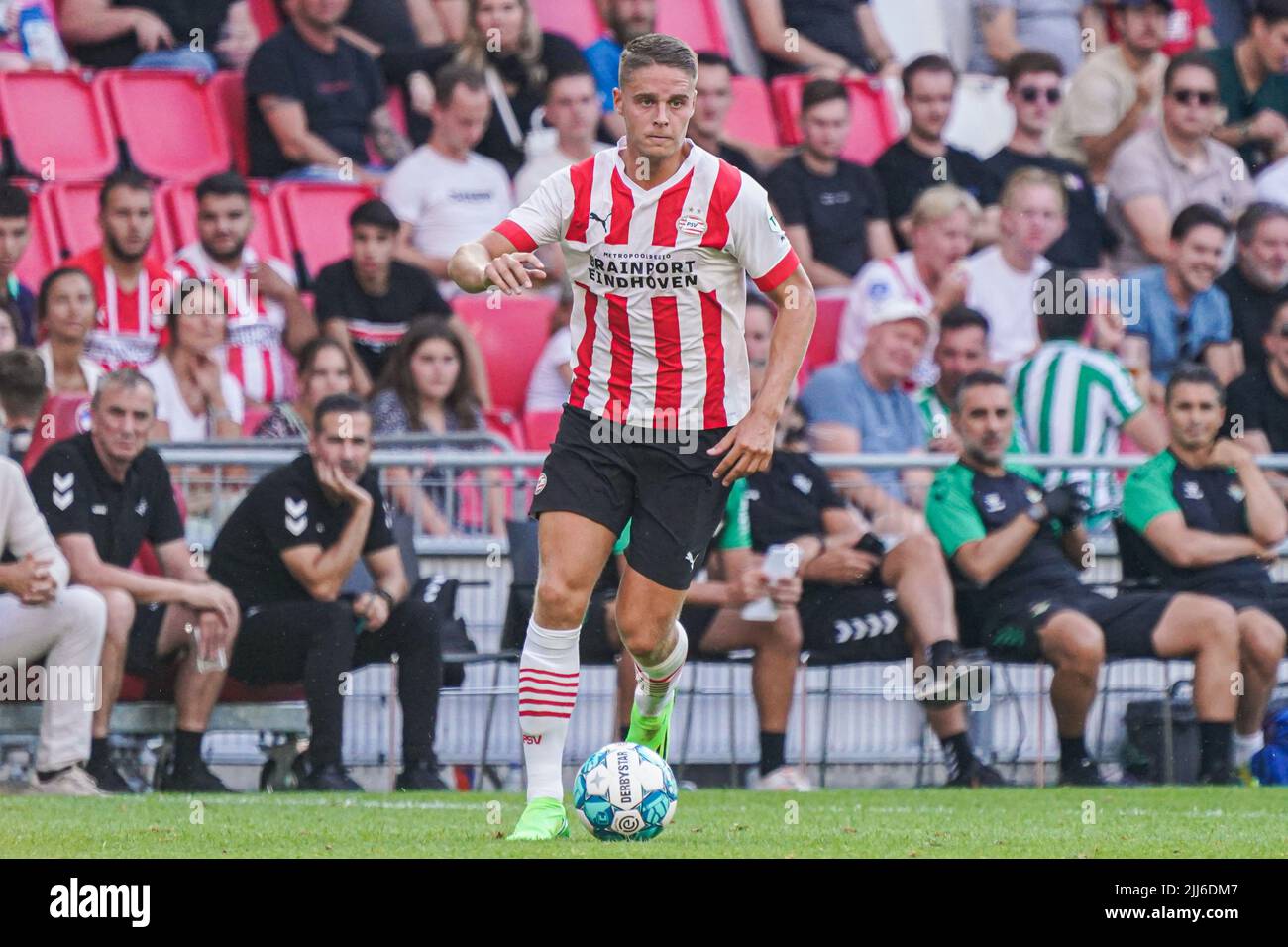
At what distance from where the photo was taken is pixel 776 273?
25.1 ft

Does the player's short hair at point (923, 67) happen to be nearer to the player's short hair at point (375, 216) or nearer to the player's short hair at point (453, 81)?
the player's short hair at point (453, 81)

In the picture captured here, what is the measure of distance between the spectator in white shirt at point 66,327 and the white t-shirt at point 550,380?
2672 millimetres

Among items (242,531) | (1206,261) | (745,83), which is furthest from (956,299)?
(242,531)

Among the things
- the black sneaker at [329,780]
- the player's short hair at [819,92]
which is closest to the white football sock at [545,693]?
the black sneaker at [329,780]

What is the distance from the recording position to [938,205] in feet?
47.2

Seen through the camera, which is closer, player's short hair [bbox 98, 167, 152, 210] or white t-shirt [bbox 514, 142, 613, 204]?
player's short hair [bbox 98, 167, 152, 210]

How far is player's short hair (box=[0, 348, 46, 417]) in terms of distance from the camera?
36.7 feet

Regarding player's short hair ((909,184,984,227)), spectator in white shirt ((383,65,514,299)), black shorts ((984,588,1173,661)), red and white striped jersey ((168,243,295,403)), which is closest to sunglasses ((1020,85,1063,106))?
player's short hair ((909,184,984,227))

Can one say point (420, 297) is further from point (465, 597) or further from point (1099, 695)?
point (1099, 695)

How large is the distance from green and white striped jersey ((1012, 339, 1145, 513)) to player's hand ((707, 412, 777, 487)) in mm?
5691

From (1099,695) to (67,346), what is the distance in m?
5.73

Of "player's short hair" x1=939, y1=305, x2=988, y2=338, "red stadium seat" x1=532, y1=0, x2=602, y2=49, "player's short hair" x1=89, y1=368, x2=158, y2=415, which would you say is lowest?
"player's short hair" x1=89, y1=368, x2=158, y2=415

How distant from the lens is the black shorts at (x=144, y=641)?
10.8 metres

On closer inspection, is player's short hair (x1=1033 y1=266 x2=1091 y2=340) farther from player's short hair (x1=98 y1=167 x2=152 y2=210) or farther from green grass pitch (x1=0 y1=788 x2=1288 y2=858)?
player's short hair (x1=98 y1=167 x2=152 y2=210)
